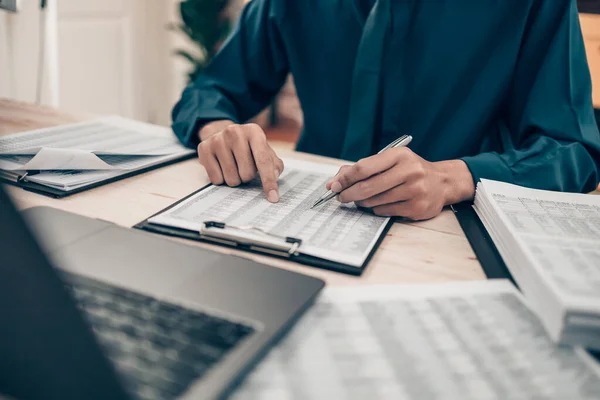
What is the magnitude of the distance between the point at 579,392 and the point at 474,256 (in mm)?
223

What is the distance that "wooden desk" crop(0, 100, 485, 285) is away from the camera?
49cm

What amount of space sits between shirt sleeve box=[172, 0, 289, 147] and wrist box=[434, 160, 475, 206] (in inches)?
20.5

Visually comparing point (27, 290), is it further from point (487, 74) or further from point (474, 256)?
point (487, 74)

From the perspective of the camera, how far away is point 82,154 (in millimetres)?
701

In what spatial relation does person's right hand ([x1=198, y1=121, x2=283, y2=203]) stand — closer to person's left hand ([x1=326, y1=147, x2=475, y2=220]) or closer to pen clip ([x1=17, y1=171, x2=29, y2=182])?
person's left hand ([x1=326, y1=147, x2=475, y2=220])

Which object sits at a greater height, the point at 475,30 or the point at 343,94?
the point at 475,30

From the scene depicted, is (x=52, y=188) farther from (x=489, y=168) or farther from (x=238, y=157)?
(x=489, y=168)

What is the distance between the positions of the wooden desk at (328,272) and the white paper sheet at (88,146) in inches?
2.0

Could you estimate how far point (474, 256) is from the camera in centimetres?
55

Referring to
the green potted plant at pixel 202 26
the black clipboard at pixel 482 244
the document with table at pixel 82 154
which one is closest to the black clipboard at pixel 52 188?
the document with table at pixel 82 154

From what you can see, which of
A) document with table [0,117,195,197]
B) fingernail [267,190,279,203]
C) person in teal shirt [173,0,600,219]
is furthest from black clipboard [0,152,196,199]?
fingernail [267,190,279,203]

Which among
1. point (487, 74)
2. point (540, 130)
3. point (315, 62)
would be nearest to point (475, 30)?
point (487, 74)

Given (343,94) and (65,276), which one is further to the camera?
(343,94)

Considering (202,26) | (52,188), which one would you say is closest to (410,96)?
(52,188)
